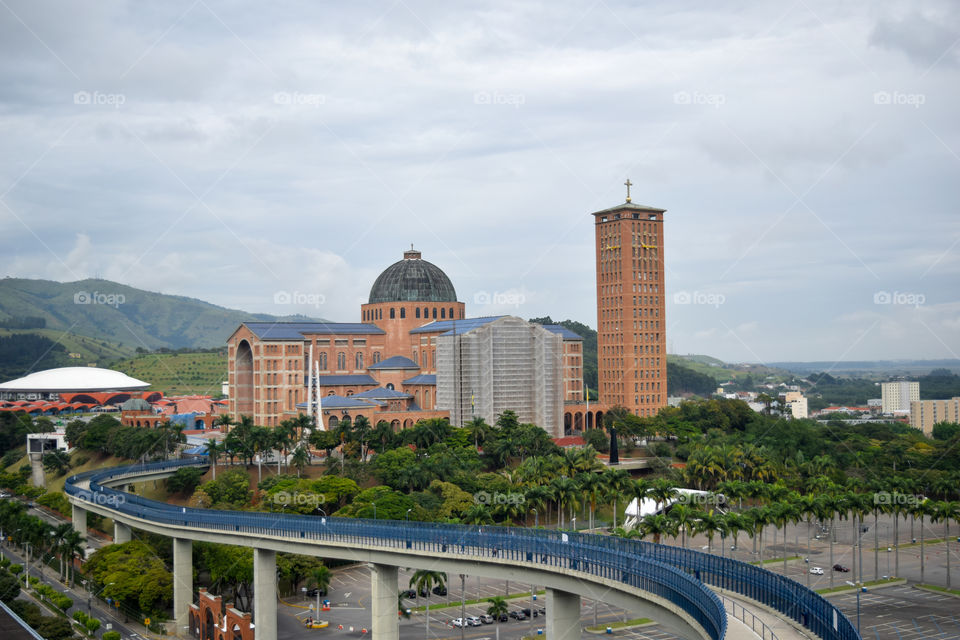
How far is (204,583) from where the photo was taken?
258 feet

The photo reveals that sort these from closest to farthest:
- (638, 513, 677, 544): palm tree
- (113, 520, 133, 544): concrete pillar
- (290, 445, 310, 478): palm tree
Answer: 1. (638, 513, 677, 544): palm tree
2. (113, 520, 133, 544): concrete pillar
3. (290, 445, 310, 478): palm tree

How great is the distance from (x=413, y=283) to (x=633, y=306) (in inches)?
1327

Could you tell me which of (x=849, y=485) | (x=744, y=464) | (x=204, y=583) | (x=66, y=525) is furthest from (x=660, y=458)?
(x=66, y=525)

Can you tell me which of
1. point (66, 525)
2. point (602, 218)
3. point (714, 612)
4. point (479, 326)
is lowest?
point (66, 525)

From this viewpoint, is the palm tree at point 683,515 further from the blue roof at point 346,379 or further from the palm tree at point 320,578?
the blue roof at point 346,379

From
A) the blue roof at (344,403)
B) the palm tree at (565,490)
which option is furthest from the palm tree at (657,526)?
the blue roof at (344,403)

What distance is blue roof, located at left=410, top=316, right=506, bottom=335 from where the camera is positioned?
12988 cm

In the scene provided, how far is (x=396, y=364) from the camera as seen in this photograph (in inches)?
5364

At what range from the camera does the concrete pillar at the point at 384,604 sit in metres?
57.5

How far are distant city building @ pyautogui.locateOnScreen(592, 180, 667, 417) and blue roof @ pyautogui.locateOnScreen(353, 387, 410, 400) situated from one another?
3309cm

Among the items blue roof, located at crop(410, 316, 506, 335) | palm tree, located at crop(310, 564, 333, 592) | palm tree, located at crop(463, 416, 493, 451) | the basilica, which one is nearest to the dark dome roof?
the basilica

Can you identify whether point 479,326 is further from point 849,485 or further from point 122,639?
point 122,639

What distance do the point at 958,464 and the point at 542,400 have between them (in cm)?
5261
